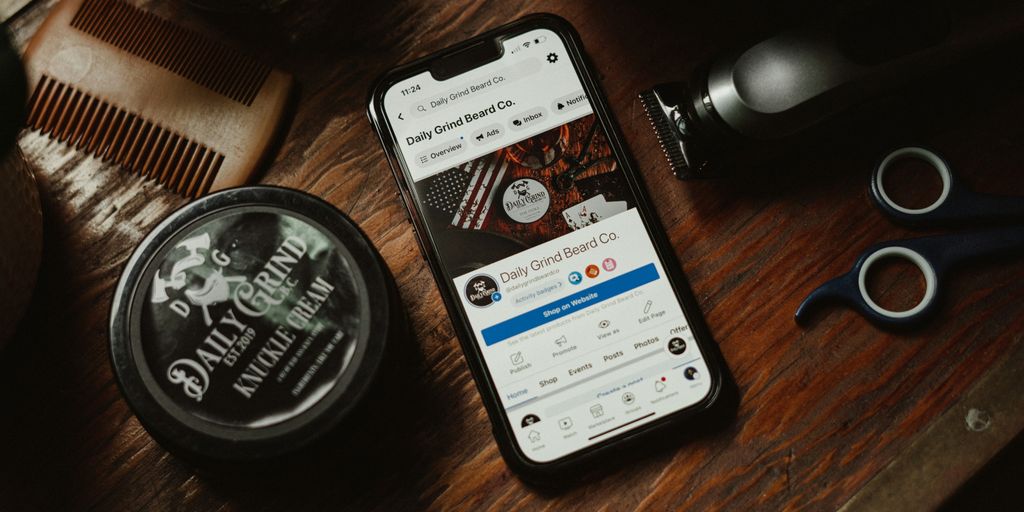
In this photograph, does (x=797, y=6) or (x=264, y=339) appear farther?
(x=797, y=6)

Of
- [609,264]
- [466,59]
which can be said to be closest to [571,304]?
[609,264]

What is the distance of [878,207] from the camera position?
47 centimetres

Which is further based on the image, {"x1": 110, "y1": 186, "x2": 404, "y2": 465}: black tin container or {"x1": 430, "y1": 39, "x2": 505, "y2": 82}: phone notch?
{"x1": 430, "y1": 39, "x2": 505, "y2": 82}: phone notch

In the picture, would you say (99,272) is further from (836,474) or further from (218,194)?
(836,474)

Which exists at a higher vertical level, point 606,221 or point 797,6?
point 797,6

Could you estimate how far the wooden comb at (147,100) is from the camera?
1.53 ft

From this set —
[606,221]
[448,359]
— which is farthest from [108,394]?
[606,221]

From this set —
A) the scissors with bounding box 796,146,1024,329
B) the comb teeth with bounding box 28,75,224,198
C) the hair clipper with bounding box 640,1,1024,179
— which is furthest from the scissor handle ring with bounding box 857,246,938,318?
the comb teeth with bounding box 28,75,224,198

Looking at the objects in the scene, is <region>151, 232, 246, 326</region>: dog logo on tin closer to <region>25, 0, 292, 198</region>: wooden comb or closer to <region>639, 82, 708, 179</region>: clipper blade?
<region>25, 0, 292, 198</region>: wooden comb

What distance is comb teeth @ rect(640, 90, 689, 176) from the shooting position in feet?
1.55

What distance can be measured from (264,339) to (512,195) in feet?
0.60

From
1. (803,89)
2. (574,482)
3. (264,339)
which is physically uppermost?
(803,89)

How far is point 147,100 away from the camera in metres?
0.47

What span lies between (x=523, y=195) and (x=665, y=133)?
0.34 ft
